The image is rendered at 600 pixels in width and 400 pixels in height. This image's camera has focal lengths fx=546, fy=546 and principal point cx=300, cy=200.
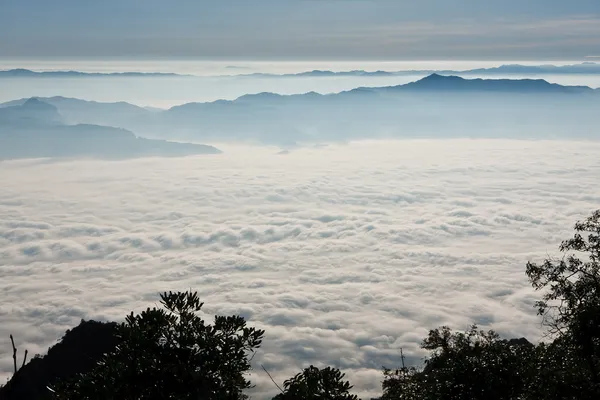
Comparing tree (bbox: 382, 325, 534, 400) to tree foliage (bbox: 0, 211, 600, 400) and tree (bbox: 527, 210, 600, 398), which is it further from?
tree (bbox: 527, 210, 600, 398)

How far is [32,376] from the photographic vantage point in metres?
66.9

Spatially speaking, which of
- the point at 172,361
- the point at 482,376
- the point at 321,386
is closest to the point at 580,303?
the point at 482,376

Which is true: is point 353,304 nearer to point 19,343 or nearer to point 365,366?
point 365,366

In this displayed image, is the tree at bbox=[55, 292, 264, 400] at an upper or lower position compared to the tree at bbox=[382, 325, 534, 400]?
upper

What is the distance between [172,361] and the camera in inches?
585

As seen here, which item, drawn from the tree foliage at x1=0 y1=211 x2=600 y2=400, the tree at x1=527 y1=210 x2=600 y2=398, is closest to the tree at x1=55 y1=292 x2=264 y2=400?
the tree foliage at x1=0 y1=211 x2=600 y2=400

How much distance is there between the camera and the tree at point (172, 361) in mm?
14430

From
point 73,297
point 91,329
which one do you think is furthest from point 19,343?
point 91,329

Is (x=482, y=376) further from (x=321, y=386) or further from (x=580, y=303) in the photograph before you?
(x=321, y=386)

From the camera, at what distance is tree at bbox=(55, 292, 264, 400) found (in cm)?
1443

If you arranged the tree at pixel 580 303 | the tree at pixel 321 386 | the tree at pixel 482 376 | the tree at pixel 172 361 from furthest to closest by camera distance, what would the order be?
the tree at pixel 482 376 → the tree at pixel 580 303 → the tree at pixel 172 361 → the tree at pixel 321 386

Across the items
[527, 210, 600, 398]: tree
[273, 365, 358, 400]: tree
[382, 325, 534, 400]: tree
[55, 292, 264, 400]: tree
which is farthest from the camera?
[382, 325, 534, 400]: tree

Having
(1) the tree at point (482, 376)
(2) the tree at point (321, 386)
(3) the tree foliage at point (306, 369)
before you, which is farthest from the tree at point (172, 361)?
(1) the tree at point (482, 376)

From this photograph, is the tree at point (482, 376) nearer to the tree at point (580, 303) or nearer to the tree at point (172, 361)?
the tree at point (580, 303)
